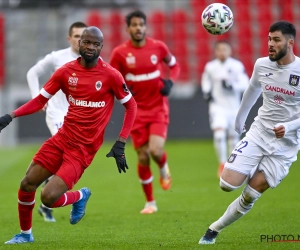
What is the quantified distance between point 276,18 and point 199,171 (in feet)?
32.9

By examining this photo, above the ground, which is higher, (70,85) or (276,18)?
(70,85)

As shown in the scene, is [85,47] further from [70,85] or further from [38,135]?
[38,135]

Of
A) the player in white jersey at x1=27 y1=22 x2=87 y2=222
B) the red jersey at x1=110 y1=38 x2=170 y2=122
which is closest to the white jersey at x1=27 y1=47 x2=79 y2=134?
the player in white jersey at x1=27 y1=22 x2=87 y2=222

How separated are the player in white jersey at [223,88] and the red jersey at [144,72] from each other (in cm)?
411

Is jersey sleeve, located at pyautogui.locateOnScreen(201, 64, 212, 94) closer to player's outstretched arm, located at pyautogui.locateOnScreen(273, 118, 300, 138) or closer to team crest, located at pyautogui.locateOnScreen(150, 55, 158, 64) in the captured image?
team crest, located at pyautogui.locateOnScreen(150, 55, 158, 64)

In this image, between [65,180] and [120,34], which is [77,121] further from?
[120,34]

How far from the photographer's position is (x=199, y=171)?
16312 mm

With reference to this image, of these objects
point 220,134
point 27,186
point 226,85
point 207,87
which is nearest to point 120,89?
point 27,186

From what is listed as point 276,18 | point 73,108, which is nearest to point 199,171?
point 73,108

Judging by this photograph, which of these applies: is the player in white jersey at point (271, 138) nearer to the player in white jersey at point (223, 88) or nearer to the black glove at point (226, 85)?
the player in white jersey at point (223, 88)

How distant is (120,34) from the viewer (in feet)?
84.3

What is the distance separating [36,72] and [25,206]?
2.67 meters

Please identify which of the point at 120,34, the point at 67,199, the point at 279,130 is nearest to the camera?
the point at 279,130

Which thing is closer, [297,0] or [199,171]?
[199,171]
